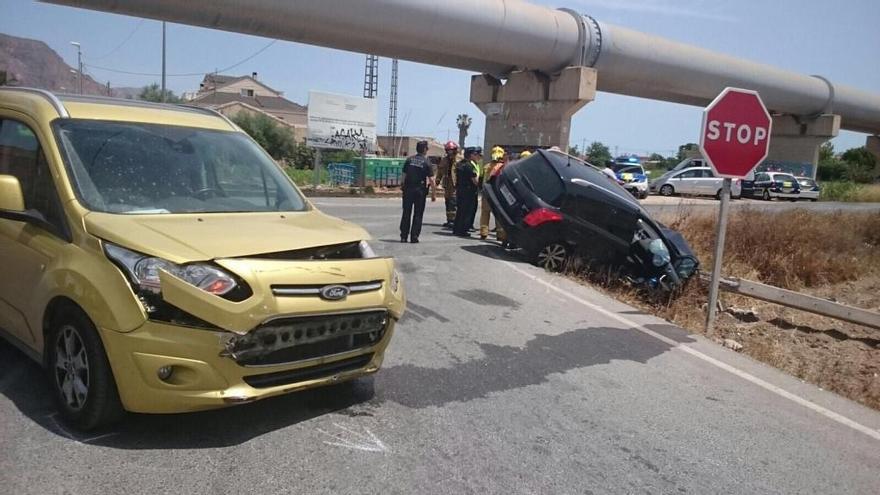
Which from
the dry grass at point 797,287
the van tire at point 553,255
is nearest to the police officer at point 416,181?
the van tire at point 553,255

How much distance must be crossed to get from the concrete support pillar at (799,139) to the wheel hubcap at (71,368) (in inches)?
1649

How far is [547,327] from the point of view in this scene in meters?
6.80

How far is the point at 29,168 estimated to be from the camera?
13.5 ft

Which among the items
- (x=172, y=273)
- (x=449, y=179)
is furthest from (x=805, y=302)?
(x=172, y=273)

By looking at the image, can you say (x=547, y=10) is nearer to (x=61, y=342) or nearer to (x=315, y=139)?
(x=315, y=139)

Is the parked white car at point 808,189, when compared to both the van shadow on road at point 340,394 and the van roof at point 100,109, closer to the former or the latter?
the van shadow on road at point 340,394

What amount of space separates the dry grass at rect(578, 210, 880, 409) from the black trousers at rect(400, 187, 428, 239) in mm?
2864

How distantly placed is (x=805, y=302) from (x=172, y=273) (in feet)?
25.4

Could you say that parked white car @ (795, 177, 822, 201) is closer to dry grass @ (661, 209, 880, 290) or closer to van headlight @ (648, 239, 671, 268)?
dry grass @ (661, 209, 880, 290)

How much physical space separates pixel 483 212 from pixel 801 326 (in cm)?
541

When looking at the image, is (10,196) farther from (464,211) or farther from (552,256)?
(464,211)

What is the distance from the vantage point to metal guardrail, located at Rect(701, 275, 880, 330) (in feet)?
25.5

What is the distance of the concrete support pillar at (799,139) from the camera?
37344 millimetres

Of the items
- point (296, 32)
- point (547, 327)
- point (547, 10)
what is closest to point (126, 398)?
point (547, 327)
